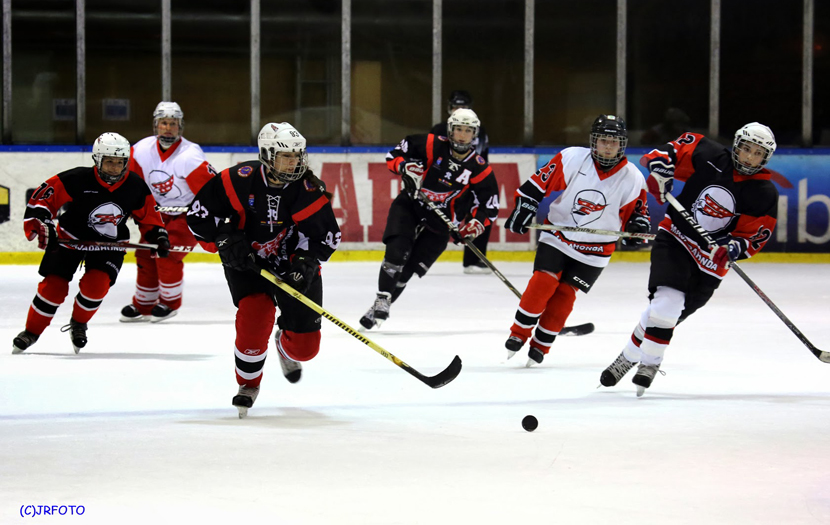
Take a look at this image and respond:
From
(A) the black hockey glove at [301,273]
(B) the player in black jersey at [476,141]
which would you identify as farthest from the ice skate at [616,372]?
(B) the player in black jersey at [476,141]

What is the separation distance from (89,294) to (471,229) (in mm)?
1828

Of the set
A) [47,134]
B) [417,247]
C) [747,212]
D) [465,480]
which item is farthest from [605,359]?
[47,134]

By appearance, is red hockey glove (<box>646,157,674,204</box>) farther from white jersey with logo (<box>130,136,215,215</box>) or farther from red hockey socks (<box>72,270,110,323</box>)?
white jersey with logo (<box>130,136,215,215</box>)

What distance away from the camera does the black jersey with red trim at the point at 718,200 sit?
4246 millimetres

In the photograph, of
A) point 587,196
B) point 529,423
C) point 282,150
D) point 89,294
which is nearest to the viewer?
point 529,423

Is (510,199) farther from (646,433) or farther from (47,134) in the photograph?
(646,433)

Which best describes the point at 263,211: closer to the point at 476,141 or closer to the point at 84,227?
the point at 84,227

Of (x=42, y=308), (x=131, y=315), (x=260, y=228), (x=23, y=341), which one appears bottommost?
(x=131, y=315)

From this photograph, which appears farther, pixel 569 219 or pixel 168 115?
pixel 168 115

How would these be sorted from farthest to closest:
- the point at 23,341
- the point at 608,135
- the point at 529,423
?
the point at 23,341
the point at 608,135
the point at 529,423

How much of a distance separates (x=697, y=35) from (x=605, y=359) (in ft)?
19.4

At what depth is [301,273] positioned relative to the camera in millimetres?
3711

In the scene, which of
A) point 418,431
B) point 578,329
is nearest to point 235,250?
point 418,431

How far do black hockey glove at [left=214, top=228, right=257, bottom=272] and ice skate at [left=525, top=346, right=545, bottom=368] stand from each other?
161 cm
